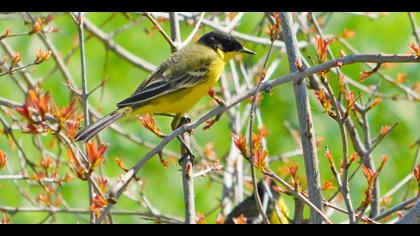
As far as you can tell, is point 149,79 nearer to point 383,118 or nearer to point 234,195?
point 234,195

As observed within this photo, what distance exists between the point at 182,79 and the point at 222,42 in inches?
17.6

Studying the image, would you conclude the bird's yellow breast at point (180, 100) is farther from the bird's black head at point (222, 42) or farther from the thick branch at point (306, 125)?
the thick branch at point (306, 125)

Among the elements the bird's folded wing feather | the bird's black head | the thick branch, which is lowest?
the thick branch

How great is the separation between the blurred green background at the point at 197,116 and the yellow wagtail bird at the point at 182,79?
223cm

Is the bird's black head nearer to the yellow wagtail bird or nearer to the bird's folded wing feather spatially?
the yellow wagtail bird

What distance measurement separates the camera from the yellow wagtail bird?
4039mm

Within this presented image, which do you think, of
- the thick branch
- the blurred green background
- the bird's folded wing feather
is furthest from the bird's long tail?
the blurred green background

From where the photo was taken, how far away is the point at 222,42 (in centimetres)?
457

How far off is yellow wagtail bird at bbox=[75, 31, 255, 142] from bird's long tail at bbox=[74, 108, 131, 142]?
60mm

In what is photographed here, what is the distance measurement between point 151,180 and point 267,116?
49.7 inches

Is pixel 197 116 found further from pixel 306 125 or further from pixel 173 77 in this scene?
pixel 306 125

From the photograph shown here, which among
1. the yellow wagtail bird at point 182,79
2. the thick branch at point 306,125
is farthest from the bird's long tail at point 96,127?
the thick branch at point 306,125

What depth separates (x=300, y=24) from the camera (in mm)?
4719
